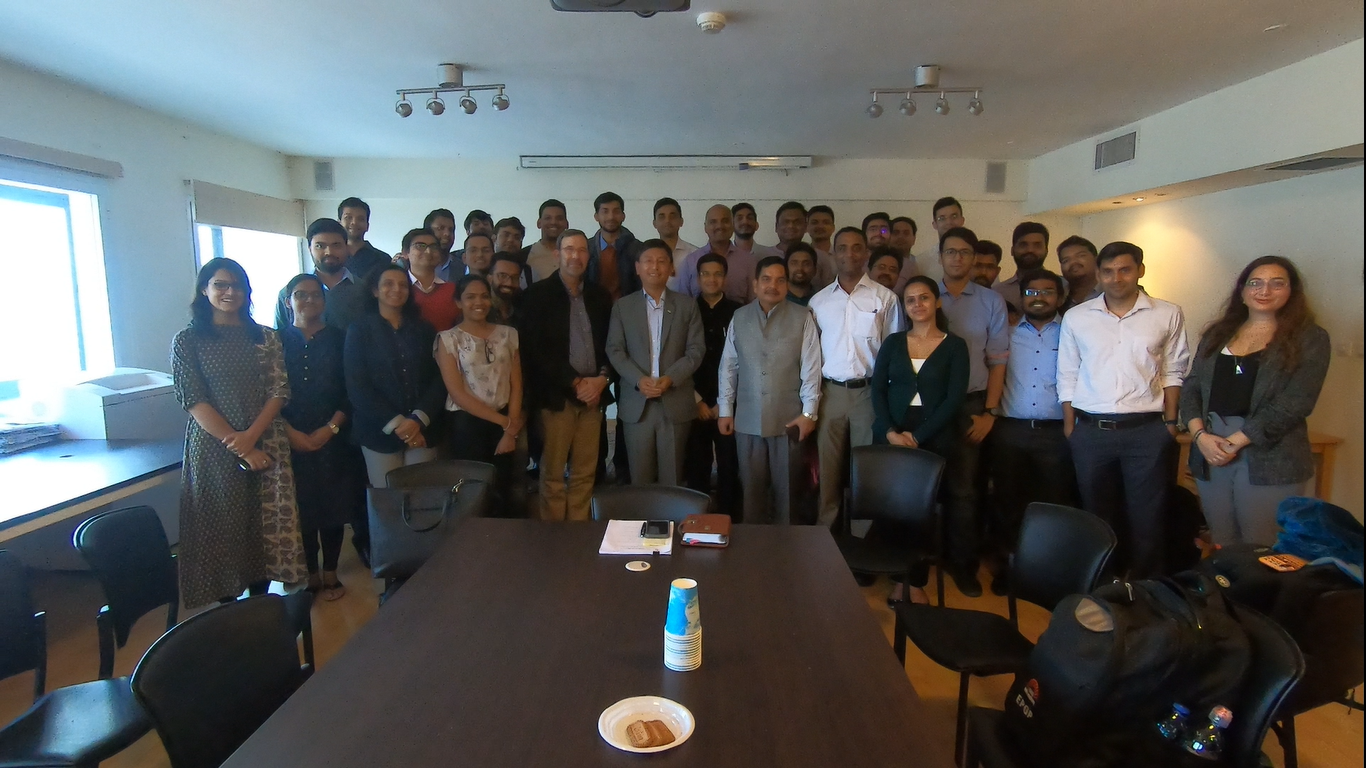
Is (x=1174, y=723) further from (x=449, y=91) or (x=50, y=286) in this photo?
(x=50, y=286)

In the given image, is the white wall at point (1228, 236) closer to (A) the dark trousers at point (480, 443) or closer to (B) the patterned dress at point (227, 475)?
(A) the dark trousers at point (480, 443)

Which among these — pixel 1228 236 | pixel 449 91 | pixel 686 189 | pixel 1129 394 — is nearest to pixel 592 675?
pixel 1129 394

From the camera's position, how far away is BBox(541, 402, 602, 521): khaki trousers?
3.84 metres

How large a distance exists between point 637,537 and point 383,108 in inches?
153

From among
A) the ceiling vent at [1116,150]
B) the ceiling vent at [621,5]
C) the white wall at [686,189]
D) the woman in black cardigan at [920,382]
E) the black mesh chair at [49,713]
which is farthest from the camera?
the white wall at [686,189]

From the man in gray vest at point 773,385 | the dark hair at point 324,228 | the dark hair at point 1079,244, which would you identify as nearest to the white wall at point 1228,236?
the dark hair at point 1079,244

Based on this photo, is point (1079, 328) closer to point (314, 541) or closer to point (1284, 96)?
point (1284, 96)

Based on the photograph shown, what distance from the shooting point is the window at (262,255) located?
5.95m

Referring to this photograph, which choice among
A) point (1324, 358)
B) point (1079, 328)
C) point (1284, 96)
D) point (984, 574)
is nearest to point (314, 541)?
point (984, 574)

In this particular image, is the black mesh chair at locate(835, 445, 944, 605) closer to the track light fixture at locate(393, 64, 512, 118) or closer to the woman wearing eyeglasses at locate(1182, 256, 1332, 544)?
the woman wearing eyeglasses at locate(1182, 256, 1332, 544)

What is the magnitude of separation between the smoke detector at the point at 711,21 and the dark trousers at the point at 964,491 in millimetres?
2119

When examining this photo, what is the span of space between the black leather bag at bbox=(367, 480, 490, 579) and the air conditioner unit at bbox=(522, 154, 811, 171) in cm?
443

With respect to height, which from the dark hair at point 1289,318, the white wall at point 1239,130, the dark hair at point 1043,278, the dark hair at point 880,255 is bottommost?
the dark hair at point 1289,318

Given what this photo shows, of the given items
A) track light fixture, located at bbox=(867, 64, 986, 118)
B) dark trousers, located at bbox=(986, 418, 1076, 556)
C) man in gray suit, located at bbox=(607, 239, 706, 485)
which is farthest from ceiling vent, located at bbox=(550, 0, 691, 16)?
dark trousers, located at bbox=(986, 418, 1076, 556)
